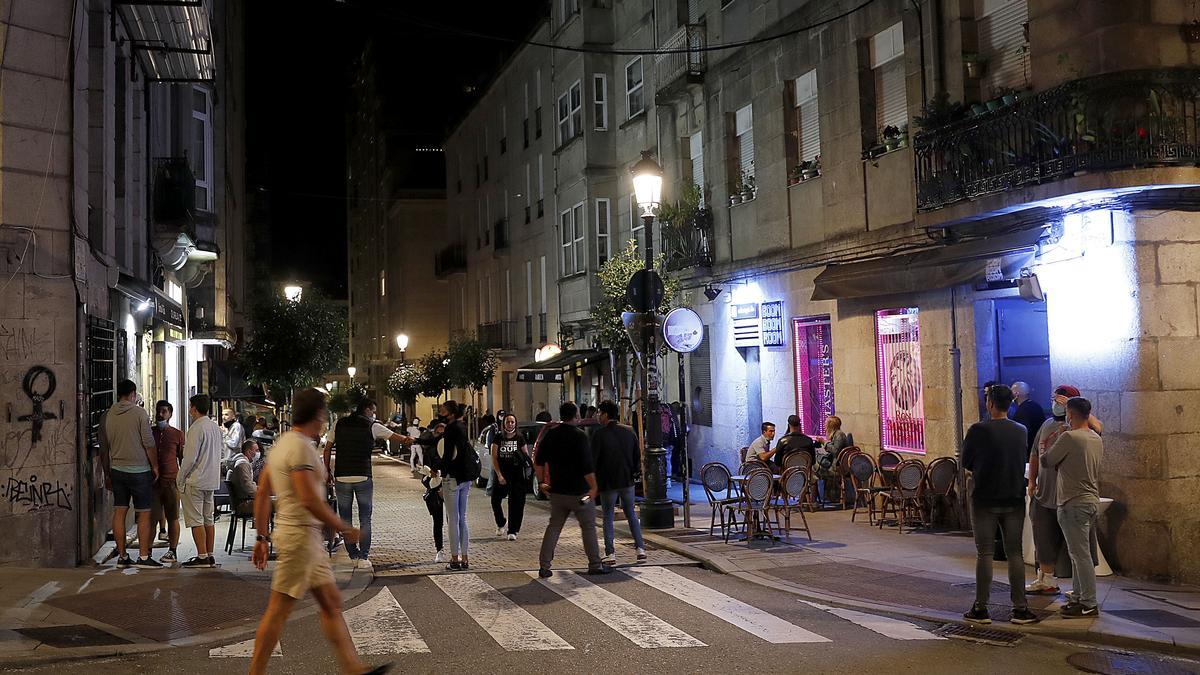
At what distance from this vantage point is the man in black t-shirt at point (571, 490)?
442 inches

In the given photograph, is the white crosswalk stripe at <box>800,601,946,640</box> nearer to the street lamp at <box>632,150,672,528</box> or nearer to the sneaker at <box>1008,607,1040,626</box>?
the sneaker at <box>1008,607,1040,626</box>

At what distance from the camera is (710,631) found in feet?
28.0

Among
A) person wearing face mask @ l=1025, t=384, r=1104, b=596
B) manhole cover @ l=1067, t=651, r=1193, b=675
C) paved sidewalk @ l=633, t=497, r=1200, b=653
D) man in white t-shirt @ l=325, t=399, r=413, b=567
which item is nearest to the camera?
manhole cover @ l=1067, t=651, r=1193, b=675

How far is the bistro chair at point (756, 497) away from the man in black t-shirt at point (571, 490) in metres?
2.59

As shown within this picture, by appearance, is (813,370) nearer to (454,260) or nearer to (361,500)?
(361,500)

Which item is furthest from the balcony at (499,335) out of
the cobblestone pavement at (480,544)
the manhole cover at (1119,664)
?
the manhole cover at (1119,664)

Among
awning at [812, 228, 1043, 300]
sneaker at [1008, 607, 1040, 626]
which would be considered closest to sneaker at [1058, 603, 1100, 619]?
sneaker at [1008, 607, 1040, 626]

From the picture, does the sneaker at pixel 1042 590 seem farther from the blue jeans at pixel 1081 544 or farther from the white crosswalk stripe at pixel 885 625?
the white crosswalk stripe at pixel 885 625

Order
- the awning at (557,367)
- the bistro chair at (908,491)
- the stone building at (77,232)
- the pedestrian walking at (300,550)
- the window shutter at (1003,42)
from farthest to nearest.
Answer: the awning at (557,367), the bistro chair at (908,491), the window shutter at (1003,42), the stone building at (77,232), the pedestrian walking at (300,550)

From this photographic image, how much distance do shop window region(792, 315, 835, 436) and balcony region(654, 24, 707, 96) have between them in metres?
6.28

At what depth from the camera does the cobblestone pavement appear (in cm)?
1220

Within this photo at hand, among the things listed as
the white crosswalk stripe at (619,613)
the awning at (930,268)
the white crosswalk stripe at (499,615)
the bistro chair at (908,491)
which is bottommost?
the white crosswalk stripe at (619,613)

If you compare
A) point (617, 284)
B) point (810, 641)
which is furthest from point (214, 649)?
point (617, 284)

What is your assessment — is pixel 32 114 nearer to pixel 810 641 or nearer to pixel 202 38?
pixel 202 38
